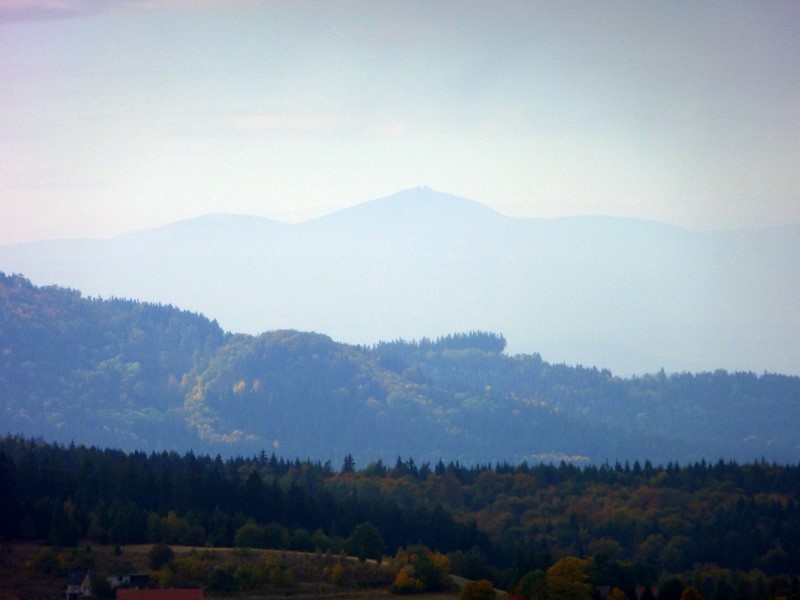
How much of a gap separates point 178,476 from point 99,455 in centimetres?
2129

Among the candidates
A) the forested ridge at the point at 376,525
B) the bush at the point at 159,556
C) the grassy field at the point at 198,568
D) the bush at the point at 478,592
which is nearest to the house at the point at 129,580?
the grassy field at the point at 198,568

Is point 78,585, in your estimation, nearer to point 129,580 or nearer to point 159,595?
point 129,580

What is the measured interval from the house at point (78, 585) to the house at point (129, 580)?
5.80 feet

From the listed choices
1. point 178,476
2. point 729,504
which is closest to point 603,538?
point 729,504

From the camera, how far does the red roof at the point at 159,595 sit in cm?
11225

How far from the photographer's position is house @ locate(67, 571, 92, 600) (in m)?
117

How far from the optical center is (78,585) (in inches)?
4668

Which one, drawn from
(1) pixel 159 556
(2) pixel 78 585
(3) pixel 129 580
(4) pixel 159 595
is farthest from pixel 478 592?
(2) pixel 78 585

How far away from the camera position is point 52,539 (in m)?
130

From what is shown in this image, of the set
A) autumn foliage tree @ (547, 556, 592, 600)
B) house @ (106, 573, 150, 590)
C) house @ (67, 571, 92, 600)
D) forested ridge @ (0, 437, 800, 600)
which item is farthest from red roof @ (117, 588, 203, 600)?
autumn foliage tree @ (547, 556, 592, 600)

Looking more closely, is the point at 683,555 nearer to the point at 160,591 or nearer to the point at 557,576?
the point at 557,576

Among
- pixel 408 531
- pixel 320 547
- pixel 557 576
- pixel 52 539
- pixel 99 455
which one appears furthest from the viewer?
pixel 99 455

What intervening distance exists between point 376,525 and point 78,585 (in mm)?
41478

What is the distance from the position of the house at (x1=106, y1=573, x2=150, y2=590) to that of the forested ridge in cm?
946
